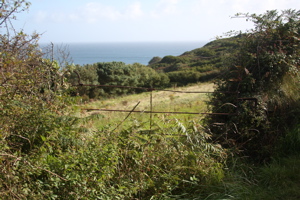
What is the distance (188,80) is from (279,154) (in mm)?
25114

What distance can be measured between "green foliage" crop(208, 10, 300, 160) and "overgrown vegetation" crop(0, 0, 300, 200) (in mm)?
17

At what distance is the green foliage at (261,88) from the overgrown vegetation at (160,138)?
17 mm

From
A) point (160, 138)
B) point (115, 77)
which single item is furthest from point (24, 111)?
point (115, 77)

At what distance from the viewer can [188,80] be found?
29.0m

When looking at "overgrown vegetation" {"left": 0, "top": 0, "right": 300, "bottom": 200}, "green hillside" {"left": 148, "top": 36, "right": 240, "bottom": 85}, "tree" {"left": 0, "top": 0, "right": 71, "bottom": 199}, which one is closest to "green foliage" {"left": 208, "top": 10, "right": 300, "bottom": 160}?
"overgrown vegetation" {"left": 0, "top": 0, "right": 300, "bottom": 200}

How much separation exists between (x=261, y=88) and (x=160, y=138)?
2053mm

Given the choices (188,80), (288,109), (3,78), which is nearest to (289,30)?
(288,109)

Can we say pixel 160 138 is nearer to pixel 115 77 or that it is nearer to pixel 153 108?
pixel 153 108

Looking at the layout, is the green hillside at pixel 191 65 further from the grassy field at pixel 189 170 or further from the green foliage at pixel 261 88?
the grassy field at pixel 189 170

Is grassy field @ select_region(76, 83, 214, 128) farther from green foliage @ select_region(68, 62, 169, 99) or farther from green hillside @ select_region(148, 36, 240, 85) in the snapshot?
green foliage @ select_region(68, 62, 169, 99)

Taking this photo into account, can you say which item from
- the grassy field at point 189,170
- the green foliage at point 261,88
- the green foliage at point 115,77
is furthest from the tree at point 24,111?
the green foliage at point 115,77

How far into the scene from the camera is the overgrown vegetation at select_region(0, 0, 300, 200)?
2768 mm

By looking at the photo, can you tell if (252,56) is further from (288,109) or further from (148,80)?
(148,80)

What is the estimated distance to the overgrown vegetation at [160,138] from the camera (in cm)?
277
